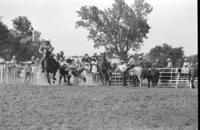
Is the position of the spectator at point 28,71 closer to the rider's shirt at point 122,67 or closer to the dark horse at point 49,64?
the dark horse at point 49,64

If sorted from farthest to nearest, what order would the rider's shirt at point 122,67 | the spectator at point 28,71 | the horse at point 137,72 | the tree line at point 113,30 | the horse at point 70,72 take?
the tree line at point 113,30, the spectator at point 28,71, the rider's shirt at point 122,67, the horse at point 137,72, the horse at point 70,72

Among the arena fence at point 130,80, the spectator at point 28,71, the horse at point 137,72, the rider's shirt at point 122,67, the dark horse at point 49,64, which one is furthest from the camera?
the arena fence at point 130,80

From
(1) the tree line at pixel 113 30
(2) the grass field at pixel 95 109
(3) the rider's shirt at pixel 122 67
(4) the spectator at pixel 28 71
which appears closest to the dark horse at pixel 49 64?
(2) the grass field at pixel 95 109

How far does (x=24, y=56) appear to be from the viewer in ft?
274

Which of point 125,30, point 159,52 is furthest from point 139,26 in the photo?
point 159,52

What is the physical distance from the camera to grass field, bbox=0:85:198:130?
17531mm

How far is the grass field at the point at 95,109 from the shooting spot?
17.5 meters

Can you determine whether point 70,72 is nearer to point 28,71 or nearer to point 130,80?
point 28,71

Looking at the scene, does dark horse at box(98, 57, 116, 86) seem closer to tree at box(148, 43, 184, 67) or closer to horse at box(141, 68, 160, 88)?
horse at box(141, 68, 160, 88)

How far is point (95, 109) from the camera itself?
64.5 feet

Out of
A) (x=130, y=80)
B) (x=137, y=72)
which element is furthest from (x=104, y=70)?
(x=130, y=80)

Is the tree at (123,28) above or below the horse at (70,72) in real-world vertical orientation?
above

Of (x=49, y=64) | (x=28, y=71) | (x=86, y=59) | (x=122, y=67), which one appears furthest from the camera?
(x=28, y=71)

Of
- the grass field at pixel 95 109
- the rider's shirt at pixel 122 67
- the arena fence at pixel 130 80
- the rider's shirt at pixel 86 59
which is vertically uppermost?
the rider's shirt at pixel 86 59
